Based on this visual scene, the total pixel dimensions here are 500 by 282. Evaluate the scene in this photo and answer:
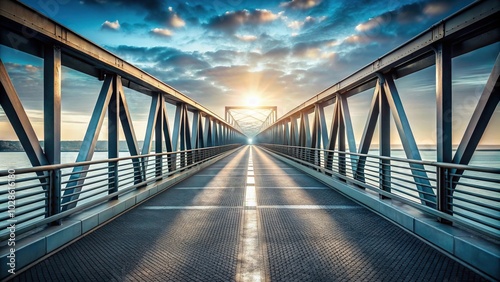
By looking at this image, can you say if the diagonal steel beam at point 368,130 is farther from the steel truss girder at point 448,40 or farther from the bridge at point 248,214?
the steel truss girder at point 448,40

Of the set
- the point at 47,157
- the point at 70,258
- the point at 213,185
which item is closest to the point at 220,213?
the point at 70,258

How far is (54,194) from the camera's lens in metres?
4.18

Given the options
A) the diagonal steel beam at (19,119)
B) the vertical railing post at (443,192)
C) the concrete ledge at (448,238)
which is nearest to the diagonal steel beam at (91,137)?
the diagonal steel beam at (19,119)

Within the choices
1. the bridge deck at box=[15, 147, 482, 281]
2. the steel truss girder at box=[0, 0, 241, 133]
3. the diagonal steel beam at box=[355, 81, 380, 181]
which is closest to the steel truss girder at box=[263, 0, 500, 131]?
the diagonal steel beam at box=[355, 81, 380, 181]

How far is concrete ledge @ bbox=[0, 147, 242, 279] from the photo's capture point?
3.26m

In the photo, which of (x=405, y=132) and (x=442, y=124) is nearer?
(x=442, y=124)

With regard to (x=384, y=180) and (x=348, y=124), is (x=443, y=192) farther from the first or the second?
(x=348, y=124)

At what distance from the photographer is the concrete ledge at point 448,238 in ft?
10.1

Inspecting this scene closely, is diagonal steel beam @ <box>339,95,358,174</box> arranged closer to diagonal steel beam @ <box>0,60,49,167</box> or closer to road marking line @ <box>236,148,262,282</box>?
road marking line @ <box>236,148,262,282</box>

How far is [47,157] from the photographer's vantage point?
4.41m

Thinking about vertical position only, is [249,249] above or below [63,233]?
below

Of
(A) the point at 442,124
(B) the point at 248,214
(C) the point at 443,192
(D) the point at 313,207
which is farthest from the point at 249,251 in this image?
(A) the point at 442,124

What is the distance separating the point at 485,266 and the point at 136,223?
4.98 metres

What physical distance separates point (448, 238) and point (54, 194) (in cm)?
554
